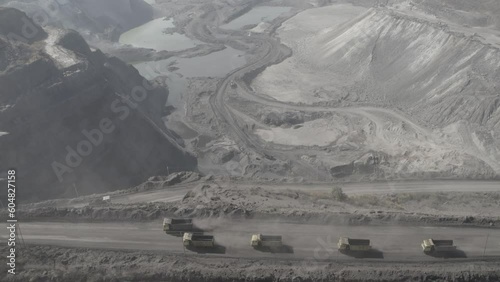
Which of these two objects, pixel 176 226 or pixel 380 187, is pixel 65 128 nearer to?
pixel 176 226

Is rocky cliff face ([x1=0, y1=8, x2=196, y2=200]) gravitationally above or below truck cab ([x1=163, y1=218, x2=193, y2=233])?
above

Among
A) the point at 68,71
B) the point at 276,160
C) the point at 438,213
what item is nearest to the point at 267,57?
the point at 276,160

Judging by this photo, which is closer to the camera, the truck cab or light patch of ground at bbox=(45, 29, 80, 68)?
the truck cab

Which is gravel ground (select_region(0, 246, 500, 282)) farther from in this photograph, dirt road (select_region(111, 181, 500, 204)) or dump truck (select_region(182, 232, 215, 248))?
dirt road (select_region(111, 181, 500, 204))

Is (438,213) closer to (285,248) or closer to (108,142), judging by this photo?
(285,248)

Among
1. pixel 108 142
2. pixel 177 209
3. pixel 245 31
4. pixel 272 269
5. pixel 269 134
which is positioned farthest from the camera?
pixel 245 31

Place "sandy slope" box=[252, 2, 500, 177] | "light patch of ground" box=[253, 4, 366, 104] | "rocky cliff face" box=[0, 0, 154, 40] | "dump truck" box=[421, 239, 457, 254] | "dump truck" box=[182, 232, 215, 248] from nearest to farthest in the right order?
"dump truck" box=[421, 239, 457, 254] < "dump truck" box=[182, 232, 215, 248] < "sandy slope" box=[252, 2, 500, 177] < "light patch of ground" box=[253, 4, 366, 104] < "rocky cliff face" box=[0, 0, 154, 40]

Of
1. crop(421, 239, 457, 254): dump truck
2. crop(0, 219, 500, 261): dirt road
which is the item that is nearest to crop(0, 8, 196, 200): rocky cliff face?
crop(0, 219, 500, 261): dirt road
